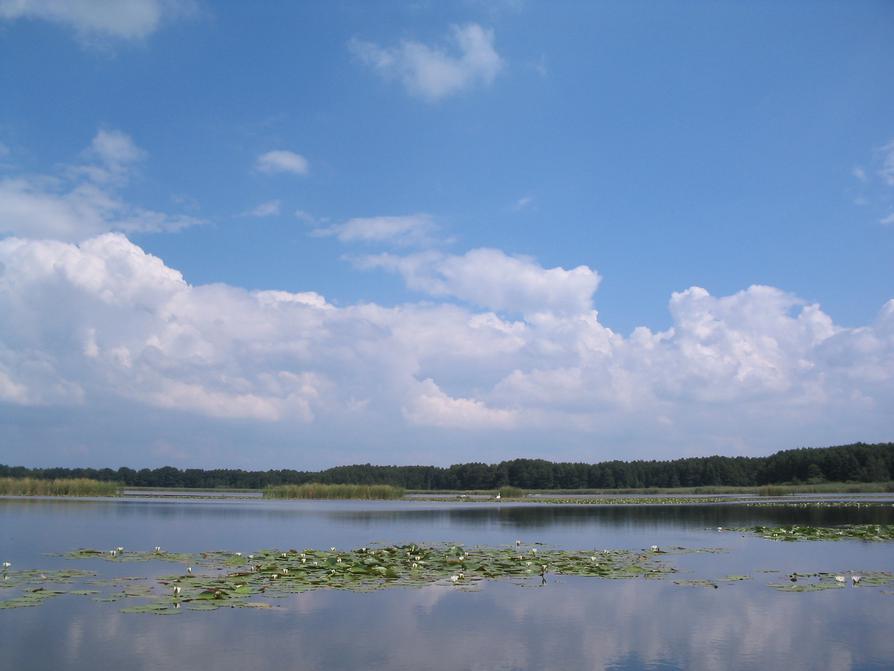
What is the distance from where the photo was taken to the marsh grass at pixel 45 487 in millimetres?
69188

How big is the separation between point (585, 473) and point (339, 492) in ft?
215

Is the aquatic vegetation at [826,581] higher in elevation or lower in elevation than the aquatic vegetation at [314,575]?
lower

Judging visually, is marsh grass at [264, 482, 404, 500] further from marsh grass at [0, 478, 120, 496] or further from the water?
the water

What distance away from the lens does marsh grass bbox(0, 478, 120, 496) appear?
69188 mm

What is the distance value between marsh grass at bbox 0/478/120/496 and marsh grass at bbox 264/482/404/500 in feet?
55.7

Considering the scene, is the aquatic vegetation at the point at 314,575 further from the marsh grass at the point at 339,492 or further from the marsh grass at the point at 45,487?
the marsh grass at the point at 45,487

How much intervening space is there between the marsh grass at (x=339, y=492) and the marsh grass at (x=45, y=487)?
1699 cm

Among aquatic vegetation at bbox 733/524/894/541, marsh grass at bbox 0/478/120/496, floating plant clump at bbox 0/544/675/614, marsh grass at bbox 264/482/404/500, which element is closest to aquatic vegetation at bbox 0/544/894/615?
floating plant clump at bbox 0/544/675/614

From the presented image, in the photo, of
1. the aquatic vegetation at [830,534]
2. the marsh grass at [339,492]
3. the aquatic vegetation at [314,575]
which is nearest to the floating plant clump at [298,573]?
the aquatic vegetation at [314,575]

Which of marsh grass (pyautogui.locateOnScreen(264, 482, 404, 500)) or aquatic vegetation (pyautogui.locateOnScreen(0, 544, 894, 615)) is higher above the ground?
aquatic vegetation (pyautogui.locateOnScreen(0, 544, 894, 615))

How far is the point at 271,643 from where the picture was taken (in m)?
11.4

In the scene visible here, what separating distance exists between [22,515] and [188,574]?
28218mm

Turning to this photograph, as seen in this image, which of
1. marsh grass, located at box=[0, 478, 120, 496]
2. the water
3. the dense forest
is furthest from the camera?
the dense forest

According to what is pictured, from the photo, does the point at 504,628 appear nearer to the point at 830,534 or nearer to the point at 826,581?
the point at 826,581
